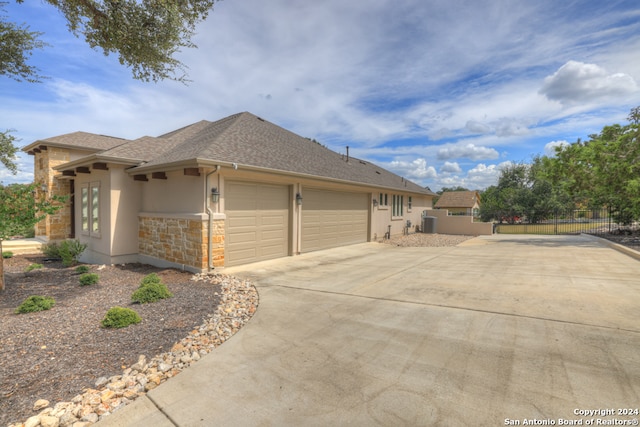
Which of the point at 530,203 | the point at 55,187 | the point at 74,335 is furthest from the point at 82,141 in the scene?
the point at 530,203

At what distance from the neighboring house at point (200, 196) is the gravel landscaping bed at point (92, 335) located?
71.7 inches

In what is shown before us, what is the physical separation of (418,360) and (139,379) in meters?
3.02

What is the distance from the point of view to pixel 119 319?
4.30 metres

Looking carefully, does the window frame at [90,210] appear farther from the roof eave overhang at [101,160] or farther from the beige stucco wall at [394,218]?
the beige stucco wall at [394,218]

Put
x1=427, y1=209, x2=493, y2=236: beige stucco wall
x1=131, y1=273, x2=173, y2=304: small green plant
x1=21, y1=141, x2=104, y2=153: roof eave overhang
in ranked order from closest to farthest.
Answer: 1. x1=131, y1=273, x2=173, y2=304: small green plant
2. x1=21, y1=141, x2=104, y2=153: roof eave overhang
3. x1=427, y1=209, x2=493, y2=236: beige stucco wall

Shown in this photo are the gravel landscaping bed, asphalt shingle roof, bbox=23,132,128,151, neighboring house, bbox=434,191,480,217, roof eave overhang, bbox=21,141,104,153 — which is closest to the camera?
A: the gravel landscaping bed

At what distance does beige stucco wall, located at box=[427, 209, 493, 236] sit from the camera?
67.6 ft

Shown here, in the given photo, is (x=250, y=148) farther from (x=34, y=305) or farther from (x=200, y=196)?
(x=34, y=305)

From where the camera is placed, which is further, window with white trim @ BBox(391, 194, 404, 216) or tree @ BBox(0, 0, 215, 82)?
window with white trim @ BBox(391, 194, 404, 216)

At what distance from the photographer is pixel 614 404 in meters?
2.52

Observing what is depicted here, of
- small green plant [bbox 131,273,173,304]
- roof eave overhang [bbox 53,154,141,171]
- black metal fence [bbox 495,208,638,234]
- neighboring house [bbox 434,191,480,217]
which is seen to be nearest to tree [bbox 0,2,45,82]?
roof eave overhang [bbox 53,154,141,171]

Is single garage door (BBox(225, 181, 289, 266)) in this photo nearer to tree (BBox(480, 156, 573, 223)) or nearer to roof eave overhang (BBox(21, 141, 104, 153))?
roof eave overhang (BBox(21, 141, 104, 153))

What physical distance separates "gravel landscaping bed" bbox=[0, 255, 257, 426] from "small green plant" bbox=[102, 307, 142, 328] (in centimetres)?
8

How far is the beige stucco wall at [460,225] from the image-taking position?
2059 centimetres
